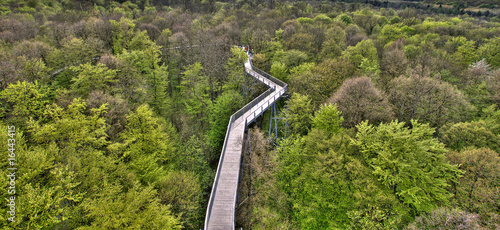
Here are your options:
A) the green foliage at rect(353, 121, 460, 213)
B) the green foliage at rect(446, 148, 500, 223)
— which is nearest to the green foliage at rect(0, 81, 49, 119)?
the green foliage at rect(353, 121, 460, 213)

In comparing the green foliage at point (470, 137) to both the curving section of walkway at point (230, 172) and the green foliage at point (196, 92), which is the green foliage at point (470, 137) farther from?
the green foliage at point (196, 92)

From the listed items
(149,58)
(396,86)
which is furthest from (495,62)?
(149,58)

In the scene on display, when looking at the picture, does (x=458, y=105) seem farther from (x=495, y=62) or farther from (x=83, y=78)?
(x=83, y=78)

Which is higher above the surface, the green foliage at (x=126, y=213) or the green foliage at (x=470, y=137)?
the green foliage at (x=470, y=137)

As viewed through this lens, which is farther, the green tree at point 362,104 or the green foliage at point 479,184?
the green tree at point 362,104

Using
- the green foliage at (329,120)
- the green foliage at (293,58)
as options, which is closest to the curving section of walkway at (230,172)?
the green foliage at (329,120)

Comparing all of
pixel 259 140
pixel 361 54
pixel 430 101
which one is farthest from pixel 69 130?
pixel 361 54
